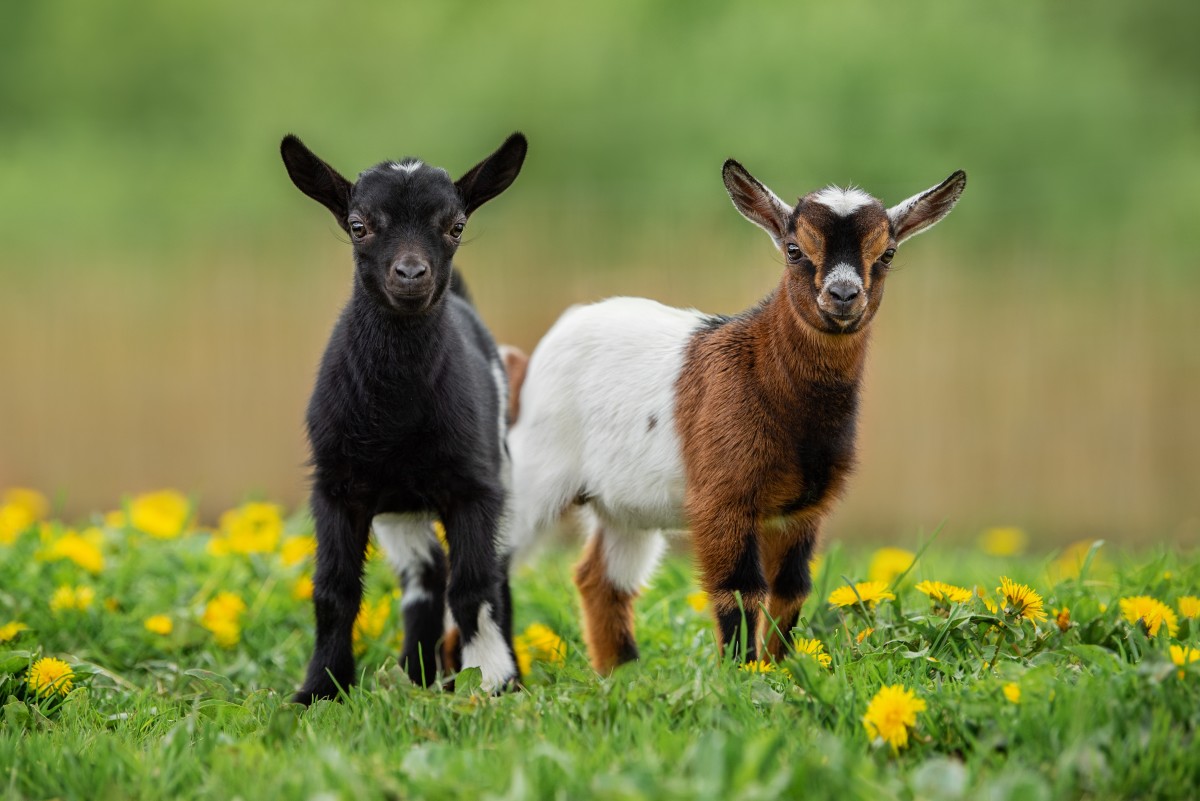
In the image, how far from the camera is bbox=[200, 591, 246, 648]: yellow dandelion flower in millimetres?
5094

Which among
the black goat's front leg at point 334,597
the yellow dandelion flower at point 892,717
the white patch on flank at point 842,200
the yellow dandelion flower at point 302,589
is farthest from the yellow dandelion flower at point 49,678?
the white patch on flank at point 842,200

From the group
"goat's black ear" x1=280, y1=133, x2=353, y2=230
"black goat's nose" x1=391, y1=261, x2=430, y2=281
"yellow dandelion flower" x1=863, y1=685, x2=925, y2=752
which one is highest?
"goat's black ear" x1=280, y1=133, x2=353, y2=230

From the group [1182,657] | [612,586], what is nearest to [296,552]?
[612,586]

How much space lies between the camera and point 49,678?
4.16m

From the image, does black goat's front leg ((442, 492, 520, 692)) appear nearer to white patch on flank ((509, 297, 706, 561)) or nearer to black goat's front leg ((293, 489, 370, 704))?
black goat's front leg ((293, 489, 370, 704))

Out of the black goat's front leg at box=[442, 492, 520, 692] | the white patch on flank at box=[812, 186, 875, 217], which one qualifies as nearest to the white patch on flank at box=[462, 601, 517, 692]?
the black goat's front leg at box=[442, 492, 520, 692]

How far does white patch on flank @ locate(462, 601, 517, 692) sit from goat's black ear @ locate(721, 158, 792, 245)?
5.22 feet

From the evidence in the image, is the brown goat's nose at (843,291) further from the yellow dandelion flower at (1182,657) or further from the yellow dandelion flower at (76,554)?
the yellow dandelion flower at (76,554)

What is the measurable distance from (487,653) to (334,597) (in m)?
0.54

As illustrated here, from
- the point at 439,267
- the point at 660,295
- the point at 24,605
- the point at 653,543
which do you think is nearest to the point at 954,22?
the point at 660,295

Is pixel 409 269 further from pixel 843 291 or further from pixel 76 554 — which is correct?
pixel 76 554

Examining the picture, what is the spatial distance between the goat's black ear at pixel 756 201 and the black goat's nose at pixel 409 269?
3.52 feet

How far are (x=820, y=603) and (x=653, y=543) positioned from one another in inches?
34.7

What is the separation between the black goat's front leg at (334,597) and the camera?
429 centimetres
